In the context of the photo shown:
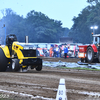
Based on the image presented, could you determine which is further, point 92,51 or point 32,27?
point 32,27

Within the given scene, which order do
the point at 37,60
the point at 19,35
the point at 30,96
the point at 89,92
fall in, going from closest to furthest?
the point at 30,96
the point at 89,92
the point at 37,60
the point at 19,35

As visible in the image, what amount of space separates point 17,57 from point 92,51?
8917 mm

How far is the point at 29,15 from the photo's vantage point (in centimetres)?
11662

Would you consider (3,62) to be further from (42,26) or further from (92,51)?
(42,26)

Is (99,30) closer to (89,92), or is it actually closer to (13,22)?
(13,22)

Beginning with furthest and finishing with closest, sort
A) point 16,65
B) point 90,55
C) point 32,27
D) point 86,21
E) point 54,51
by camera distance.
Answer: point 32,27
point 86,21
point 54,51
point 90,55
point 16,65

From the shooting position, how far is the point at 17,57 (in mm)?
13953

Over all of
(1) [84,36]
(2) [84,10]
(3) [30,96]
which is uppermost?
(2) [84,10]

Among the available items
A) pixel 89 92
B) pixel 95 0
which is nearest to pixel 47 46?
pixel 89 92

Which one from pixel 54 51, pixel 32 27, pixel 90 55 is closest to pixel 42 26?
pixel 32 27

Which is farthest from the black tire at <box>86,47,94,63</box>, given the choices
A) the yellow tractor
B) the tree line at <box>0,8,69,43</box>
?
the tree line at <box>0,8,69,43</box>

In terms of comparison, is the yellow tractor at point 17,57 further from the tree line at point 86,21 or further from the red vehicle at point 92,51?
the tree line at point 86,21

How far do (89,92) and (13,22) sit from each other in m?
90.0

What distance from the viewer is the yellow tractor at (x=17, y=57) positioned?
44.1 ft
